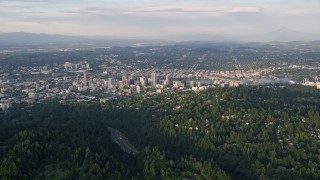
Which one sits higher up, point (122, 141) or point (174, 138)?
point (174, 138)

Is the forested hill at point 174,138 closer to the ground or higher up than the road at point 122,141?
higher up

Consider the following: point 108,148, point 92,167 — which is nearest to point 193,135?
point 108,148

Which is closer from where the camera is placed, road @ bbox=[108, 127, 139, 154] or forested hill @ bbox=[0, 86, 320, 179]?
forested hill @ bbox=[0, 86, 320, 179]

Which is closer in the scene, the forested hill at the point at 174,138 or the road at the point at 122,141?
the forested hill at the point at 174,138

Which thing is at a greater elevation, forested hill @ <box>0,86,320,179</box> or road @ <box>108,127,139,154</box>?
forested hill @ <box>0,86,320,179</box>

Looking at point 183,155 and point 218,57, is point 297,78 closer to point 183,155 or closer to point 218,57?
point 218,57
